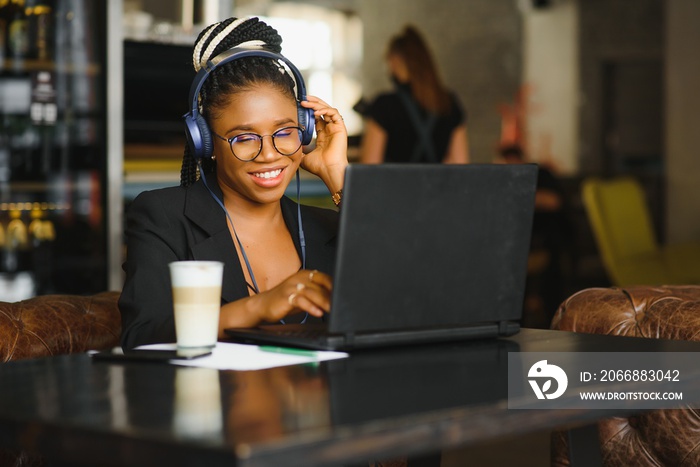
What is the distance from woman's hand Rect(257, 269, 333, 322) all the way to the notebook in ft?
0.11

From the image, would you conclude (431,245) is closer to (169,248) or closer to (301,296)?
(301,296)

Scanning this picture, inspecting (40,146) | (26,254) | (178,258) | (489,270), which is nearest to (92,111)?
(40,146)

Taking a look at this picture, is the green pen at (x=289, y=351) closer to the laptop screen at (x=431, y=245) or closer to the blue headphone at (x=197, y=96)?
the laptop screen at (x=431, y=245)

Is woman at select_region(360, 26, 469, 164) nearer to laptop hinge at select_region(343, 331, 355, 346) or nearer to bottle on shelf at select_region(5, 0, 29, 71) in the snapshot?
bottle on shelf at select_region(5, 0, 29, 71)

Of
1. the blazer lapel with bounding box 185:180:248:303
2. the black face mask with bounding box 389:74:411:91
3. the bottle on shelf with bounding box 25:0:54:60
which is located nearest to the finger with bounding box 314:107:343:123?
the blazer lapel with bounding box 185:180:248:303

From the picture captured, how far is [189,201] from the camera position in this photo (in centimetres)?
180

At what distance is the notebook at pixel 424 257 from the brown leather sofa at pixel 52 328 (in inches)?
20.9

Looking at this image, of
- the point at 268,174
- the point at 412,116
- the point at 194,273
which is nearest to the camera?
the point at 194,273

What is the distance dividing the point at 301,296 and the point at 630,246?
4.11 meters

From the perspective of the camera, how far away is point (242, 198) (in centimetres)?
187

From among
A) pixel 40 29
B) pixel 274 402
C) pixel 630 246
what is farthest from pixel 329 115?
pixel 630 246

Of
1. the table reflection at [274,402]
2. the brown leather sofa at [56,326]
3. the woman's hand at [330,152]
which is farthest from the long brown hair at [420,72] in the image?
the table reflection at [274,402]

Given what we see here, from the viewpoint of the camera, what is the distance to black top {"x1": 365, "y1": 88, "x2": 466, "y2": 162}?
475 centimetres

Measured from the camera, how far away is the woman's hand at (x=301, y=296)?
54.0 inches
